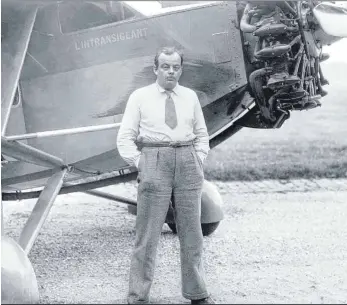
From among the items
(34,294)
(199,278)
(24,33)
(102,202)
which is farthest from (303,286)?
(102,202)

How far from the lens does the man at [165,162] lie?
4.18 m

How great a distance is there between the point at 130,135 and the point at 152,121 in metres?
0.17

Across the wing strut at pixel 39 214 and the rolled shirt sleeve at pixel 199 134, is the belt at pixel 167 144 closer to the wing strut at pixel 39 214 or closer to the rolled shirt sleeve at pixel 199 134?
the rolled shirt sleeve at pixel 199 134

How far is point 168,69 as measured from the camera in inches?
165

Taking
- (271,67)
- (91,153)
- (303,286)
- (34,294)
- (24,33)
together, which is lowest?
(303,286)

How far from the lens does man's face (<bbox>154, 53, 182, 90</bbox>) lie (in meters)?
4.15

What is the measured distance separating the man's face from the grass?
1.34m

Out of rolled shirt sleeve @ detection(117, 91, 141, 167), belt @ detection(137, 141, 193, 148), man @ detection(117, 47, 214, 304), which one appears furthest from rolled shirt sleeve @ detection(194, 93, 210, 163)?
rolled shirt sleeve @ detection(117, 91, 141, 167)

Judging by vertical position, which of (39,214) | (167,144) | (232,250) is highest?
(167,144)

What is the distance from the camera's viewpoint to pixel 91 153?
5.62 metres

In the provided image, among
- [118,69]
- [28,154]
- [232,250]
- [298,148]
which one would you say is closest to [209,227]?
[232,250]

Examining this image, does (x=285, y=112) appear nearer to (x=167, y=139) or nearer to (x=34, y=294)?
(x=167, y=139)

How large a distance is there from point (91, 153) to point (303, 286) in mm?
2030

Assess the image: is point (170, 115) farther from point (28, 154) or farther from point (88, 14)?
point (88, 14)
